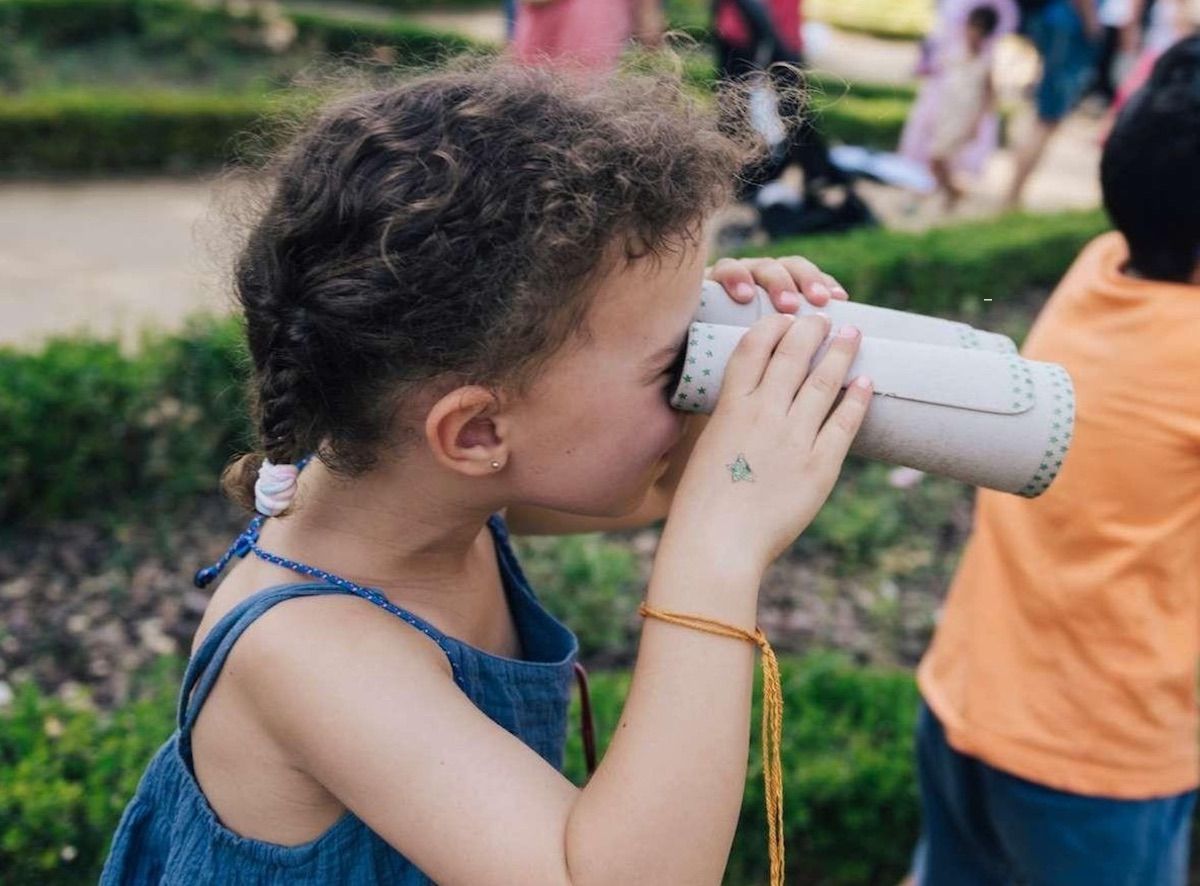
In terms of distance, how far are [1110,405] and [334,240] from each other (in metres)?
1.34

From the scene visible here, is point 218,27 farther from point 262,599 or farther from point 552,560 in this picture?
point 262,599

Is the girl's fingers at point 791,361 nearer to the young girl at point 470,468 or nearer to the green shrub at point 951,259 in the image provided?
the young girl at point 470,468

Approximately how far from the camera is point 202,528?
14.3 feet

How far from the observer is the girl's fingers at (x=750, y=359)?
1.46 metres

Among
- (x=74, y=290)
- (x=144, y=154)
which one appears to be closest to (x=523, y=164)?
(x=74, y=290)

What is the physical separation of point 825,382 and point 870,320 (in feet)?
0.66

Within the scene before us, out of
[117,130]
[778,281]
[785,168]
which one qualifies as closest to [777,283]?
[778,281]

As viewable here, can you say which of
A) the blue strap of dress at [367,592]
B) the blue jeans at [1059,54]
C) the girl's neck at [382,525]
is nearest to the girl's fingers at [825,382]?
the girl's neck at [382,525]

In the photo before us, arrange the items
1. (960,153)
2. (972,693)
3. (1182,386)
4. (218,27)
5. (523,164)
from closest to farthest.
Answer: (523,164)
(1182,386)
(972,693)
(960,153)
(218,27)

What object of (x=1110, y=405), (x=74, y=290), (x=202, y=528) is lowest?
(x=74, y=290)

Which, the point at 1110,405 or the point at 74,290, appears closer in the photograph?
the point at 1110,405

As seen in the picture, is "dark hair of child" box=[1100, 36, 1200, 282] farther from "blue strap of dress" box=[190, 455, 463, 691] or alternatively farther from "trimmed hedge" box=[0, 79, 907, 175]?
"trimmed hedge" box=[0, 79, 907, 175]

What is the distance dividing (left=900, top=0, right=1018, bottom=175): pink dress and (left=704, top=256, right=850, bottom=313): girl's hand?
24.6ft

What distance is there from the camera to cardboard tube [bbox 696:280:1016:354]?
1.59 m
